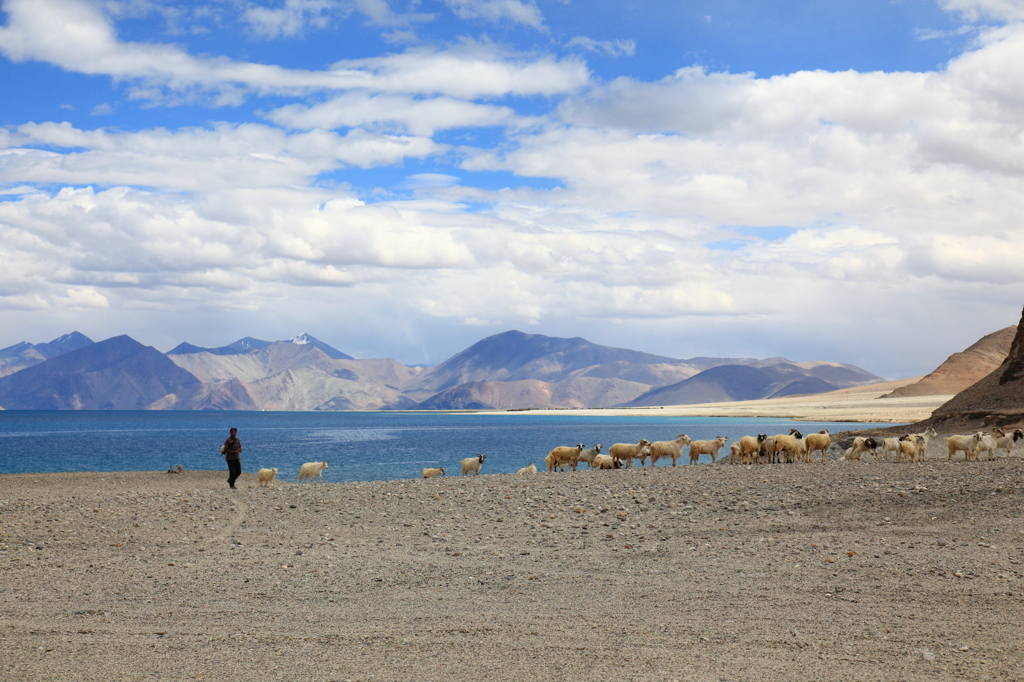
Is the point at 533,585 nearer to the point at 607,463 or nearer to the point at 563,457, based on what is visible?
the point at 607,463

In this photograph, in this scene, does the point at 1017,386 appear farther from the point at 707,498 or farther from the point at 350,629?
the point at 350,629

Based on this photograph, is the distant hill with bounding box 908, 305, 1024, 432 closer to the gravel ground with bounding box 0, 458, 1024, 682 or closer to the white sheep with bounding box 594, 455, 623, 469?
the white sheep with bounding box 594, 455, 623, 469

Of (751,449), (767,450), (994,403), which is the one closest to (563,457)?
(751,449)

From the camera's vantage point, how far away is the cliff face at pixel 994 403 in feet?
120

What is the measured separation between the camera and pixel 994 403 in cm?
3906

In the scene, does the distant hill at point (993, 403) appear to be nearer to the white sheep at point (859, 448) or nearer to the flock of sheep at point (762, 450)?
the flock of sheep at point (762, 450)

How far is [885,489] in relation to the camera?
1605 cm

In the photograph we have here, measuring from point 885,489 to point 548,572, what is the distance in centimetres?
883

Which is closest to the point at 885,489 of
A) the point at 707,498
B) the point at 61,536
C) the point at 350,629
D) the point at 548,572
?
the point at 707,498

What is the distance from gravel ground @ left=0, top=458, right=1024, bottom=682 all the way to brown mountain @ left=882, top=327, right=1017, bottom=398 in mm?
164845

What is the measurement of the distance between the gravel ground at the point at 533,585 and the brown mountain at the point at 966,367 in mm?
164845

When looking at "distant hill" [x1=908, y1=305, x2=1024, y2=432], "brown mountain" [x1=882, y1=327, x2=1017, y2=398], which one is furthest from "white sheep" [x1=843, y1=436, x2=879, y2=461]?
"brown mountain" [x1=882, y1=327, x2=1017, y2=398]

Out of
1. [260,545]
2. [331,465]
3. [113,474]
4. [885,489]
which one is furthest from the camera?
[331,465]

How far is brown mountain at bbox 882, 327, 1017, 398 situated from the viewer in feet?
526
